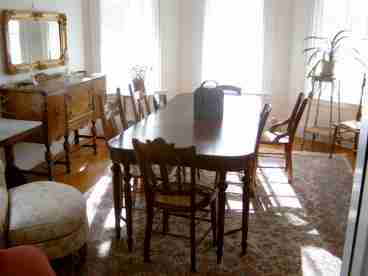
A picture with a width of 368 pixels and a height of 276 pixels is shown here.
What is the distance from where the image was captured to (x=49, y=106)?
370cm

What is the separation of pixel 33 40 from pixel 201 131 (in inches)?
92.8

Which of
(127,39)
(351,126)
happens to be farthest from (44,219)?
(127,39)

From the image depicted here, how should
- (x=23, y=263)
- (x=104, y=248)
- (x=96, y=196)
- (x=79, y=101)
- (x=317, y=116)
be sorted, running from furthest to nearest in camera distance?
(x=317, y=116)
(x=79, y=101)
(x=96, y=196)
(x=104, y=248)
(x=23, y=263)

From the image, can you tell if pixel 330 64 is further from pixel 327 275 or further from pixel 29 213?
pixel 29 213

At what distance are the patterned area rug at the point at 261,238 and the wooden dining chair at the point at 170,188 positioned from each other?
0.17 metres

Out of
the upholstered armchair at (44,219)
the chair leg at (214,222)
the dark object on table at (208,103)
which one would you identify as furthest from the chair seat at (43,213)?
the dark object on table at (208,103)

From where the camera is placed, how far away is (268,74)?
5.38 meters

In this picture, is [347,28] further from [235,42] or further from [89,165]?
[89,165]

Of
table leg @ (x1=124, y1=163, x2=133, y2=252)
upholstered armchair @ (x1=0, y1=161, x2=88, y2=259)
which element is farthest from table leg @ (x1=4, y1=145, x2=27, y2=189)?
table leg @ (x1=124, y1=163, x2=133, y2=252)

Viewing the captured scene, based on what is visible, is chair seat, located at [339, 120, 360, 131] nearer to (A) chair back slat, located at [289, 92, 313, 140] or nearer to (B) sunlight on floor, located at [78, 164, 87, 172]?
(A) chair back slat, located at [289, 92, 313, 140]

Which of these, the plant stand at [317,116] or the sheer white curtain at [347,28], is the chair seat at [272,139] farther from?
the sheer white curtain at [347,28]

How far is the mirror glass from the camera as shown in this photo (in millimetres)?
3855

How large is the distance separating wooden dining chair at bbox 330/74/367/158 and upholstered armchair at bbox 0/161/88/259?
3.16m

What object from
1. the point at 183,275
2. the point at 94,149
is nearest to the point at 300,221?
the point at 183,275
